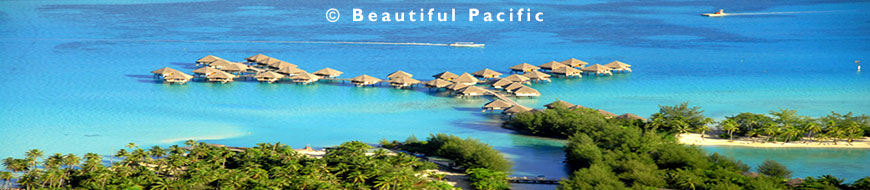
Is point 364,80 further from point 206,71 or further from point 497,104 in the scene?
point 497,104

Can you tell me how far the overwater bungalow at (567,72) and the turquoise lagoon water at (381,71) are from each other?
348 millimetres

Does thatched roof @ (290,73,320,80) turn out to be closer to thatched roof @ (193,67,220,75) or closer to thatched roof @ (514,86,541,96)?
thatched roof @ (193,67,220,75)

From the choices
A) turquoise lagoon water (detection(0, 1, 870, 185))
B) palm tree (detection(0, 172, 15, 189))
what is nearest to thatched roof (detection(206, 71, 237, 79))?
turquoise lagoon water (detection(0, 1, 870, 185))

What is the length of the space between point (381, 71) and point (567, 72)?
345 inches

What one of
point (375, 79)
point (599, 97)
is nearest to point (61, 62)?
point (375, 79)

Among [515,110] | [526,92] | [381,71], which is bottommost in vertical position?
[515,110]

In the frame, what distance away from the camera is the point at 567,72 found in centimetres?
4056

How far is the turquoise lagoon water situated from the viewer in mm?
29797

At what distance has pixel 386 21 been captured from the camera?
70312 millimetres

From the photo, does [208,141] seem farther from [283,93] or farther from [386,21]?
[386,21]

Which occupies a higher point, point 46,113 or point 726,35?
point 726,35

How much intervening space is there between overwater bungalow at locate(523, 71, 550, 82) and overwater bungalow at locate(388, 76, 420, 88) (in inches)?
188

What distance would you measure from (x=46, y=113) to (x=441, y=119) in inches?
553

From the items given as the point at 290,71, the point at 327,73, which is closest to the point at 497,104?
the point at 327,73
